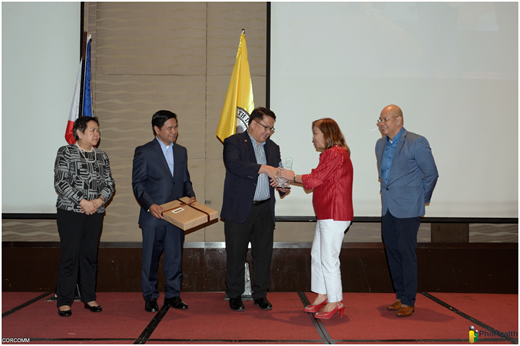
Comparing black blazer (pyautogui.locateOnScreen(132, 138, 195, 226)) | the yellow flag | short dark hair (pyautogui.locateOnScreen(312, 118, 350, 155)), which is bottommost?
black blazer (pyautogui.locateOnScreen(132, 138, 195, 226))

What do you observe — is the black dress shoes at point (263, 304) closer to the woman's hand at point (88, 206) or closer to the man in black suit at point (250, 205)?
the man in black suit at point (250, 205)

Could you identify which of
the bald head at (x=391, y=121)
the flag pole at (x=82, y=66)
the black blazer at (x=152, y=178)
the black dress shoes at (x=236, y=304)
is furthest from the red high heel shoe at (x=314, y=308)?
the flag pole at (x=82, y=66)

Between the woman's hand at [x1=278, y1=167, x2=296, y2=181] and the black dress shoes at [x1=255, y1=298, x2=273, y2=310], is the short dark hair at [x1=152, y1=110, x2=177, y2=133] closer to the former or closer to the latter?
the woman's hand at [x1=278, y1=167, x2=296, y2=181]

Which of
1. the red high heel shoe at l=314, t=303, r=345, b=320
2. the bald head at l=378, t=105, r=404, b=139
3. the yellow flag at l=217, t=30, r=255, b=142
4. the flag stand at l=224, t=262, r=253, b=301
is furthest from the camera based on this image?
the yellow flag at l=217, t=30, r=255, b=142

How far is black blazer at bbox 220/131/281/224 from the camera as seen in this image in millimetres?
3506

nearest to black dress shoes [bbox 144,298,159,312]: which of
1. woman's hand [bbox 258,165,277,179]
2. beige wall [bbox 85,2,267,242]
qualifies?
beige wall [bbox 85,2,267,242]

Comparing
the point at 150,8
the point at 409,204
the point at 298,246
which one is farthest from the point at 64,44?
the point at 409,204

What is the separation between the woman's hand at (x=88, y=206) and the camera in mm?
3368

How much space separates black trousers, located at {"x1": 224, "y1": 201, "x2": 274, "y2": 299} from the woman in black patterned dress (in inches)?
43.2

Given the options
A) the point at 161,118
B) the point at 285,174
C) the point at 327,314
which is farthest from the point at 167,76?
the point at 327,314

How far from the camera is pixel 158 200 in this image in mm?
3678

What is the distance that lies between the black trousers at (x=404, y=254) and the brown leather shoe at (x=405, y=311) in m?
0.04

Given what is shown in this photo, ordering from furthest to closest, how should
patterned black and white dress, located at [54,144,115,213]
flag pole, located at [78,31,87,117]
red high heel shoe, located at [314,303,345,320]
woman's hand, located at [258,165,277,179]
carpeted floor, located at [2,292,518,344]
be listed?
flag pole, located at [78,31,87,117], woman's hand, located at [258,165,277,179], patterned black and white dress, located at [54,144,115,213], red high heel shoe, located at [314,303,345,320], carpeted floor, located at [2,292,518,344]

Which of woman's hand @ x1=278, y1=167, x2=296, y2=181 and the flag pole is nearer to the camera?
woman's hand @ x1=278, y1=167, x2=296, y2=181
